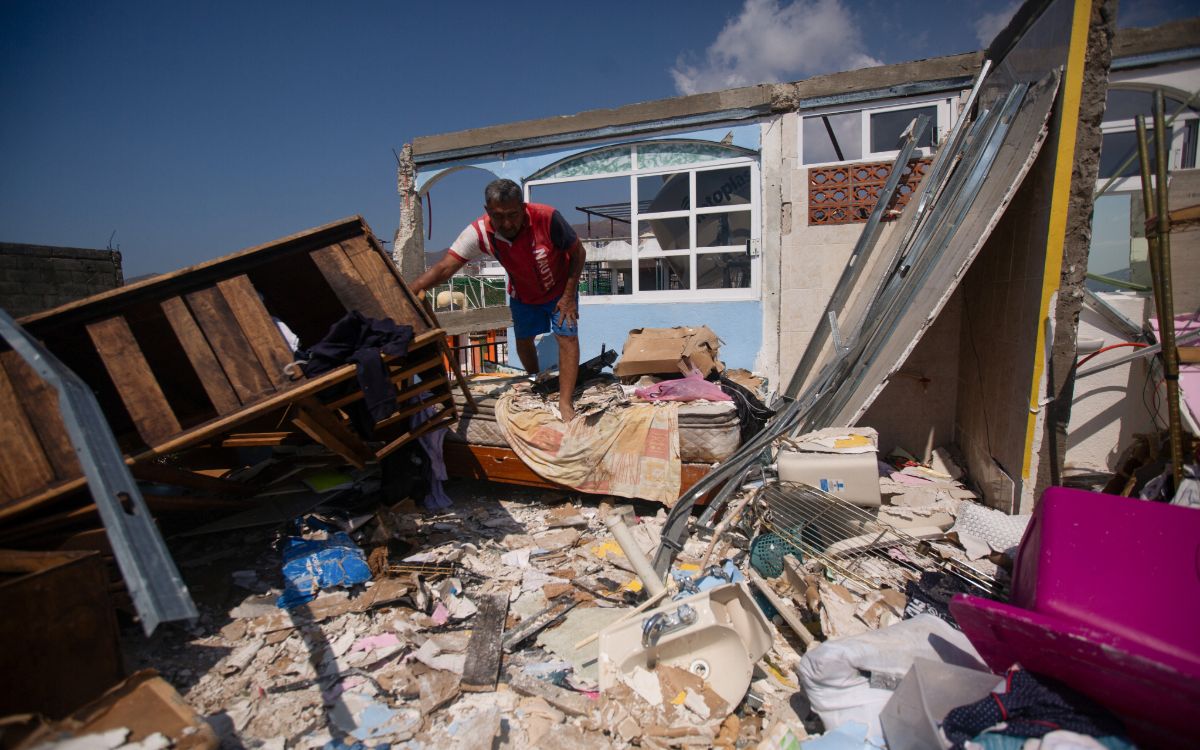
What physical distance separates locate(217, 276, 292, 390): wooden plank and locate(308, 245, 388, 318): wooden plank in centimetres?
37

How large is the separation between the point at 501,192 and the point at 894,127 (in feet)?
13.1

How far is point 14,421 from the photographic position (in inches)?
94.4

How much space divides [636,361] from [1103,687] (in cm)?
338

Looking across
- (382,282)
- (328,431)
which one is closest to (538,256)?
(382,282)

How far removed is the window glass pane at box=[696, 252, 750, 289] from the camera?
5.88 m

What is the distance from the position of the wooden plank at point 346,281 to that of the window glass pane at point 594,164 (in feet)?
12.4

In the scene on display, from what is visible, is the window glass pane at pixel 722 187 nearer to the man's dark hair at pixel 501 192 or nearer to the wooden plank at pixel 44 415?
the man's dark hair at pixel 501 192

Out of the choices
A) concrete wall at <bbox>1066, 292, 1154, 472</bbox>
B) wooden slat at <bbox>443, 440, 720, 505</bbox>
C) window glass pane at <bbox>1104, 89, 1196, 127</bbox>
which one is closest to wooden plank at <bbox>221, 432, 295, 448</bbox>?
wooden slat at <bbox>443, 440, 720, 505</bbox>

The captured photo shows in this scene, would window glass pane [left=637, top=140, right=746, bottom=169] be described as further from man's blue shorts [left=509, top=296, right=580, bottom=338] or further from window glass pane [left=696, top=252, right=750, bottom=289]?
man's blue shorts [left=509, top=296, right=580, bottom=338]

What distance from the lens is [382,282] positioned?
3129 millimetres

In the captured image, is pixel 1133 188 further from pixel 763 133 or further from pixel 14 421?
pixel 14 421

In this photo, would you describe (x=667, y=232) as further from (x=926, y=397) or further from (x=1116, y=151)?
(x=1116, y=151)

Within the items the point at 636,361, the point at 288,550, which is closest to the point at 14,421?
the point at 288,550

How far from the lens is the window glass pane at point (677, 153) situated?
5.71 metres
